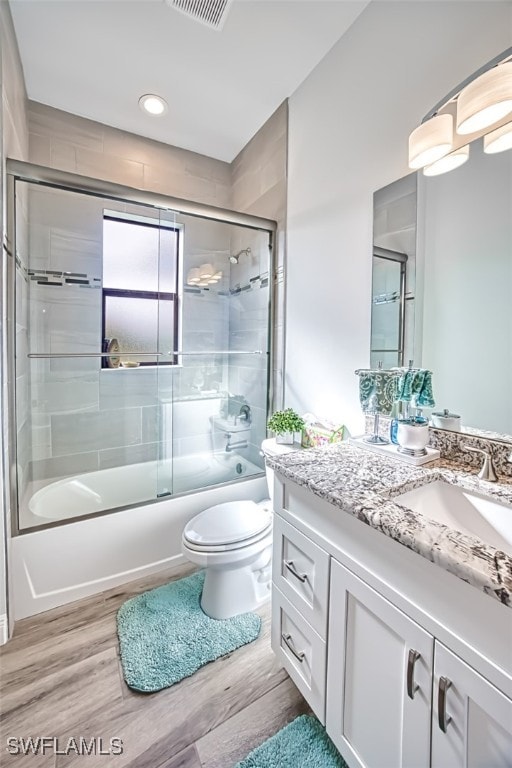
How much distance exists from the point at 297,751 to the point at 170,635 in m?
0.63

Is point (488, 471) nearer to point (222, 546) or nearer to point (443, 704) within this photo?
point (443, 704)

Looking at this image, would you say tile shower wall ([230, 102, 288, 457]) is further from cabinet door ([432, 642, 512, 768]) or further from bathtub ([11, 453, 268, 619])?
cabinet door ([432, 642, 512, 768])

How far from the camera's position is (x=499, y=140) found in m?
1.00

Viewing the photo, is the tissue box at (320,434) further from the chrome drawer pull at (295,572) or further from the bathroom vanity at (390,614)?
the chrome drawer pull at (295,572)

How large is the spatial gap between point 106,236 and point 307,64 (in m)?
1.59

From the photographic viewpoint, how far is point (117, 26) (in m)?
1.55

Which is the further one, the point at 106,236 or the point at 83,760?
the point at 106,236

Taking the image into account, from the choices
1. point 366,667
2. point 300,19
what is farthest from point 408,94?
point 366,667

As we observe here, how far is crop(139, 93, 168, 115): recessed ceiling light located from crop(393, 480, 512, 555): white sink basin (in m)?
2.51

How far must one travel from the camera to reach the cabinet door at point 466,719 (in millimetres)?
567

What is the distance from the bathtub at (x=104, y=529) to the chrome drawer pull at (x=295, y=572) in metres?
1.00

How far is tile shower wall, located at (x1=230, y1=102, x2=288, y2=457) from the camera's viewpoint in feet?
6.89

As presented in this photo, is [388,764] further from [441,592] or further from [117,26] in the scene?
[117,26]

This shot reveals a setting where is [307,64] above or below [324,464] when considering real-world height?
above
